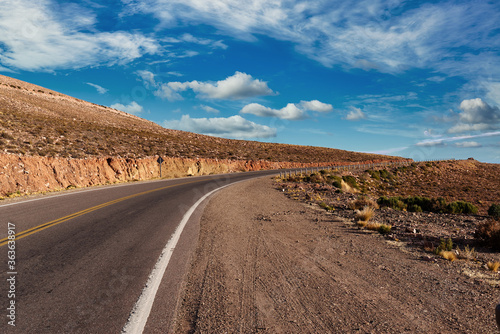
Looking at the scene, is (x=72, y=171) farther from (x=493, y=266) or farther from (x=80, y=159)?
(x=493, y=266)

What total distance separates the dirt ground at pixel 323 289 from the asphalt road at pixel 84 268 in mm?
592

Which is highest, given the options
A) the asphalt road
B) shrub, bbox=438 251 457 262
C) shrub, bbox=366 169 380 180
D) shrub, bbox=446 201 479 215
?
shrub, bbox=366 169 380 180

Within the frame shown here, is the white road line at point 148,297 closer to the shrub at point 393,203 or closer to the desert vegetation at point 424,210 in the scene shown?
the desert vegetation at point 424,210

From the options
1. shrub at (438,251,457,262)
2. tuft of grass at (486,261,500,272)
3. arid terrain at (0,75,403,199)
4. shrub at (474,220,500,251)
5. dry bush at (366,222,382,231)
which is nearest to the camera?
tuft of grass at (486,261,500,272)

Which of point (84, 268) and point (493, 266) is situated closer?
point (84, 268)

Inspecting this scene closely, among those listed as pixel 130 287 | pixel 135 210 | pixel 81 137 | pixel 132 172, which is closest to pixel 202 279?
pixel 130 287

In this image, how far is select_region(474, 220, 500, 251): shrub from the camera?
7.06 m

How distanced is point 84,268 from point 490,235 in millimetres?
9702

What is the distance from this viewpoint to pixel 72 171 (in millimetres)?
20625

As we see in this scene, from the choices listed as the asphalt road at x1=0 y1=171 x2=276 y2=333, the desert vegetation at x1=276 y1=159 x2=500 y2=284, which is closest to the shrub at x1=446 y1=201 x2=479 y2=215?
the desert vegetation at x1=276 y1=159 x2=500 y2=284

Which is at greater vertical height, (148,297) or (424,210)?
(148,297)

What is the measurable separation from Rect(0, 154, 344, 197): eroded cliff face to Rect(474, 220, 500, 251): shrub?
20.9 metres

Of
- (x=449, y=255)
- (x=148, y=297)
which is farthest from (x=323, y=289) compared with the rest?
(x=449, y=255)

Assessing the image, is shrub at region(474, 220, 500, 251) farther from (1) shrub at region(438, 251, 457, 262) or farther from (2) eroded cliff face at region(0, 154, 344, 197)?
(2) eroded cliff face at region(0, 154, 344, 197)
